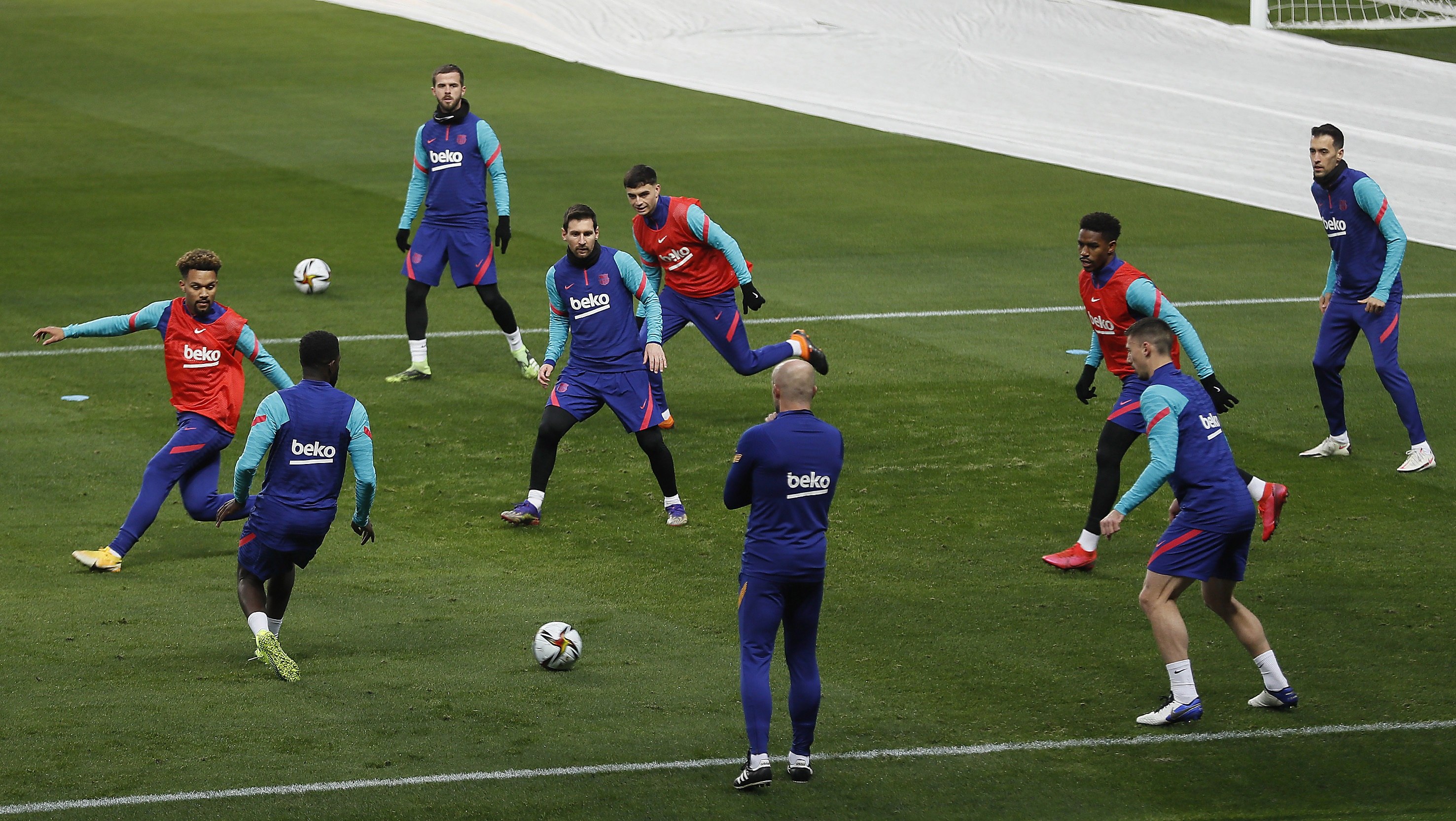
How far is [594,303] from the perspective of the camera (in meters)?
12.2

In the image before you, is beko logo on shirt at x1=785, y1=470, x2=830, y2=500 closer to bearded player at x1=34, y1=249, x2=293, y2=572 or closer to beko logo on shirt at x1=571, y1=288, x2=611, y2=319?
bearded player at x1=34, y1=249, x2=293, y2=572

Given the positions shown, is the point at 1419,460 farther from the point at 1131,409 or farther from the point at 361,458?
the point at 361,458

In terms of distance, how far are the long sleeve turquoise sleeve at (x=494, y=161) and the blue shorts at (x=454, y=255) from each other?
34 centimetres

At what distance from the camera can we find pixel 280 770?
26.7 feet

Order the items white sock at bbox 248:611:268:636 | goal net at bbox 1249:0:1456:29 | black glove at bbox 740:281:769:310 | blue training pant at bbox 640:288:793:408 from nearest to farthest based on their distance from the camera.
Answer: white sock at bbox 248:611:268:636
black glove at bbox 740:281:769:310
blue training pant at bbox 640:288:793:408
goal net at bbox 1249:0:1456:29

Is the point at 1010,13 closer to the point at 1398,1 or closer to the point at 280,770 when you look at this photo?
the point at 1398,1

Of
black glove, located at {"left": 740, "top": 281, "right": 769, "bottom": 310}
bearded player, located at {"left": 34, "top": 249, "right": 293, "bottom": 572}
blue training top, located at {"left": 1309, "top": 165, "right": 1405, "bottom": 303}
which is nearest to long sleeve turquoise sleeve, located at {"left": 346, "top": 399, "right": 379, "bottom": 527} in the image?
bearded player, located at {"left": 34, "top": 249, "right": 293, "bottom": 572}

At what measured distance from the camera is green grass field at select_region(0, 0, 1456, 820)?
8219 mm

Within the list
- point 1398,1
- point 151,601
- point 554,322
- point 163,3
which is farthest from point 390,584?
point 163,3

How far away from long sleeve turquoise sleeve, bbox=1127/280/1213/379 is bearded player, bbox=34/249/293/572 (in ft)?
18.5

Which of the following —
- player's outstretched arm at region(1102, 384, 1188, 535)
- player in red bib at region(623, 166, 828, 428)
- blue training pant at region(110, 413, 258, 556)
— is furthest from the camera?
player in red bib at region(623, 166, 828, 428)

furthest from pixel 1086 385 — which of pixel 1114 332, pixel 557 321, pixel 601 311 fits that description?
pixel 557 321

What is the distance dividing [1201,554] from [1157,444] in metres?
0.62

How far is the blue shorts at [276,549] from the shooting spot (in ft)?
30.5
